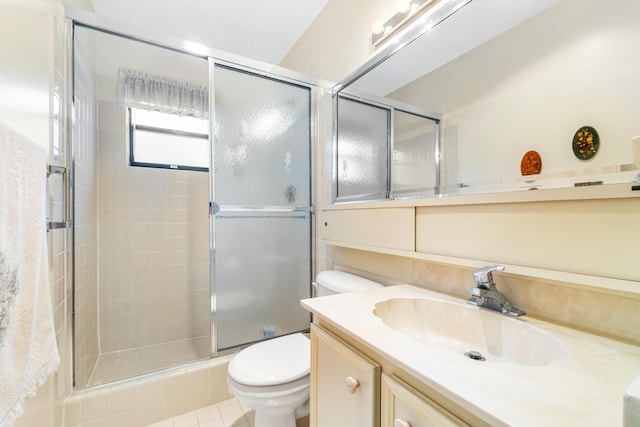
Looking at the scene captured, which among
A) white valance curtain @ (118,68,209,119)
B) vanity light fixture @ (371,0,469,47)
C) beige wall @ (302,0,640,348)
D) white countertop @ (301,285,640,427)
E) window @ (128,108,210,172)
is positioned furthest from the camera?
window @ (128,108,210,172)

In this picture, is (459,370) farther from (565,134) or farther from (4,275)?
(4,275)

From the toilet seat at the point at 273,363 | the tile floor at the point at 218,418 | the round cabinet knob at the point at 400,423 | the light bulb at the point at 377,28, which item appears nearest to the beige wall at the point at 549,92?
the light bulb at the point at 377,28

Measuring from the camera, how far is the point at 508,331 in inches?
29.9

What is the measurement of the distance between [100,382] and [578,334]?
82.1 inches

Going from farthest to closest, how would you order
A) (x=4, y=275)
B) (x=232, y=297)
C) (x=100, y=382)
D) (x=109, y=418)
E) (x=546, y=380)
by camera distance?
(x=232, y=297) → (x=100, y=382) → (x=109, y=418) → (x=4, y=275) → (x=546, y=380)

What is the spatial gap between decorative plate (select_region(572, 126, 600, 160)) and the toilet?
89cm

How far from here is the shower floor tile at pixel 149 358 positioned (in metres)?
1.69

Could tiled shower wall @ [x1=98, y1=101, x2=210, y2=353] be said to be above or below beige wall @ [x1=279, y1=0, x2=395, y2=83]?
below

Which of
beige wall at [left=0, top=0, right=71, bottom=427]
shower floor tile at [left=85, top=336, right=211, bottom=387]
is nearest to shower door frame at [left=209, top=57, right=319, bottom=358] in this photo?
shower floor tile at [left=85, top=336, right=211, bottom=387]

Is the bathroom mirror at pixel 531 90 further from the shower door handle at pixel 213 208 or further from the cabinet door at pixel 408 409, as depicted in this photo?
the shower door handle at pixel 213 208

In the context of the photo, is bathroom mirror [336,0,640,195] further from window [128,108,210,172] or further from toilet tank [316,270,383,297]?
window [128,108,210,172]

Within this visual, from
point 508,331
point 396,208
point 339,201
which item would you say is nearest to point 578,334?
point 508,331

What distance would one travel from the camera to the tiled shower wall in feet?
6.85

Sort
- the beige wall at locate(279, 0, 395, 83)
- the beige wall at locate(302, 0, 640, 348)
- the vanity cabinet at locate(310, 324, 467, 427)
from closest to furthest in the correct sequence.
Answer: the vanity cabinet at locate(310, 324, 467, 427) → the beige wall at locate(302, 0, 640, 348) → the beige wall at locate(279, 0, 395, 83)
